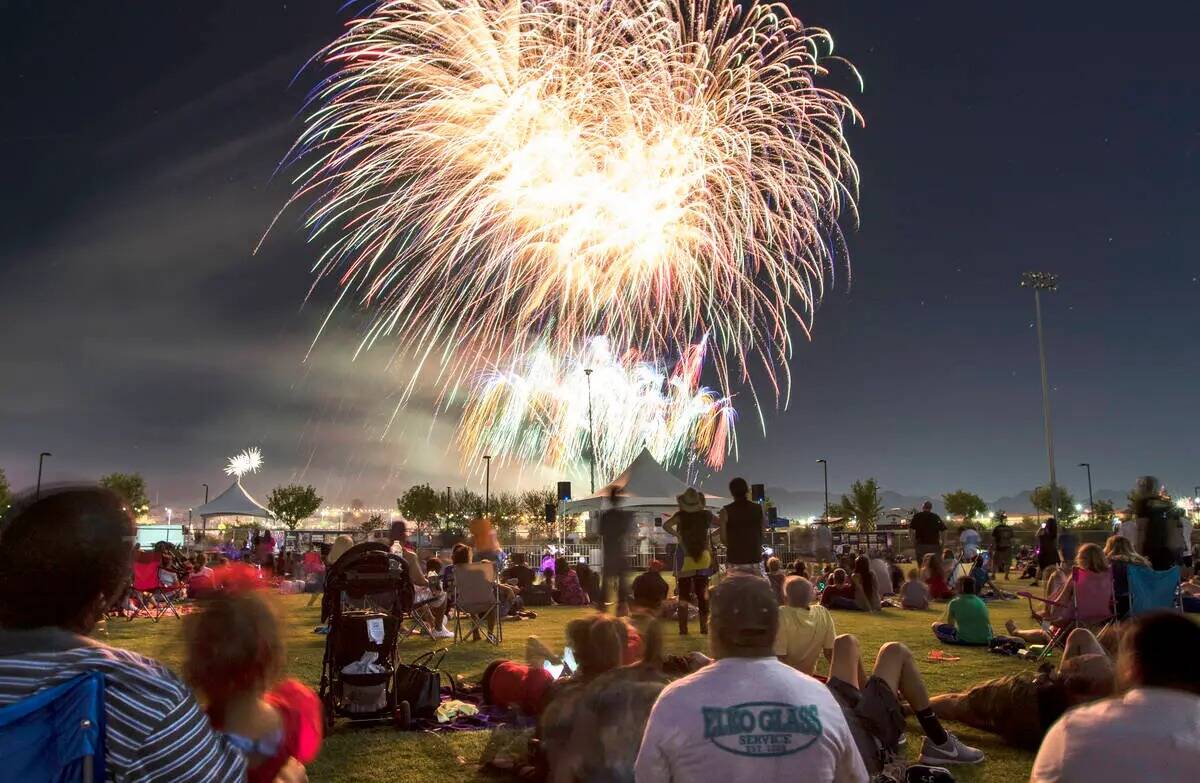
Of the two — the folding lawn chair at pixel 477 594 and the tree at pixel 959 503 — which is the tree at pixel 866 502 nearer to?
the tree at pixel 959 503

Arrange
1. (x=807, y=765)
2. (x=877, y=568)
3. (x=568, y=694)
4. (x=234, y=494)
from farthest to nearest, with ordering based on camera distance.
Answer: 1. (x=234, y=494)
2. (x=877, y=568)
3. (x=568, y=694)
4. (x=807, y=765)

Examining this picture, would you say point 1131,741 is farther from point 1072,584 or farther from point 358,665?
point 1072,584

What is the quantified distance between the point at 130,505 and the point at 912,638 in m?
13.7

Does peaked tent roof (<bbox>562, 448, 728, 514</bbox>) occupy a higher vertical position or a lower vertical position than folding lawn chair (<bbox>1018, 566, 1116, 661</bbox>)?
higher

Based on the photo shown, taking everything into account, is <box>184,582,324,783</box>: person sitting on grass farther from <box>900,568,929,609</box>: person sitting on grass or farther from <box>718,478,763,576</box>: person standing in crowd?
<box>900,568,929,609</box>: person sitting on grass

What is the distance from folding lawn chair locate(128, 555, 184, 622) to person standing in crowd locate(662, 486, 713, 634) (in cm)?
1103

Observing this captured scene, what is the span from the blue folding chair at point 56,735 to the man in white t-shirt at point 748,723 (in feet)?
5.99

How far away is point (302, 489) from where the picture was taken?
118m

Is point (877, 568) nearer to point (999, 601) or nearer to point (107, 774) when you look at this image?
point (999, 601)

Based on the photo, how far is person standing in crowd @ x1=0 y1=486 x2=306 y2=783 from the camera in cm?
194

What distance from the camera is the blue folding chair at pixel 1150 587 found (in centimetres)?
1051

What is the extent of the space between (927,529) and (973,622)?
7641 millimetres

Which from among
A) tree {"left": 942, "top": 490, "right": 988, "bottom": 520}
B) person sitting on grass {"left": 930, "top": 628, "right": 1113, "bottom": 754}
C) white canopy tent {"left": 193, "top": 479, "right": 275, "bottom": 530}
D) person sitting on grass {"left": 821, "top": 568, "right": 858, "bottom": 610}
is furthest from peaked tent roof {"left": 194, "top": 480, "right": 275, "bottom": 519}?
tree {"left": 942, "top": 490, "right": 988, "bottom": 520}

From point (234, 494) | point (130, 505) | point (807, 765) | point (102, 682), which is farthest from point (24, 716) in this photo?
point (234, 494)
